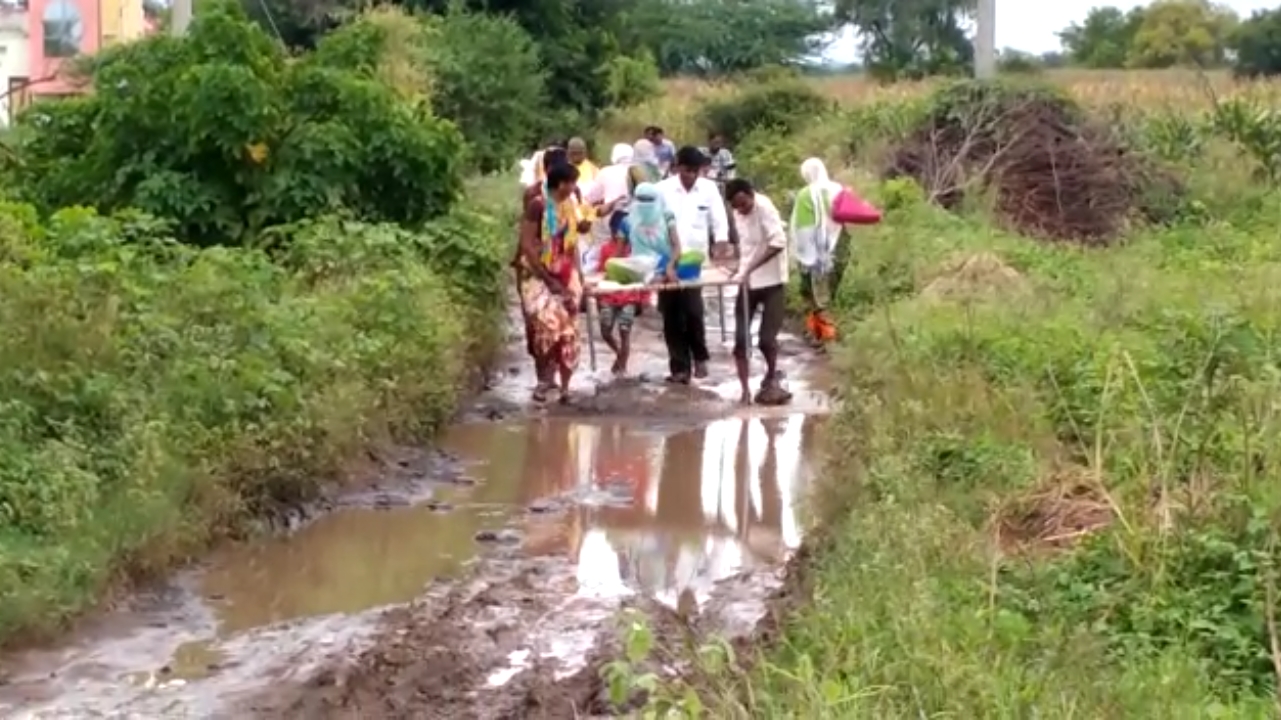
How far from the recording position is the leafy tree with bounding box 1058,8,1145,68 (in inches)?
2653

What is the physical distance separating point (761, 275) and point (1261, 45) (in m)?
43.1

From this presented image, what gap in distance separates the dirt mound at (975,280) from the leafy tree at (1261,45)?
1515 inches

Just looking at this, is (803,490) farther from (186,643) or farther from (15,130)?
(15,130)

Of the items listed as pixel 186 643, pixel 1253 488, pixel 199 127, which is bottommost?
pixel 186 643

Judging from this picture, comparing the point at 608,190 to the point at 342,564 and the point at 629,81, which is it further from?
the point at 629,81

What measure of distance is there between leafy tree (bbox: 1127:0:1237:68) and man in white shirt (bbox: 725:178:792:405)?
45856 mm

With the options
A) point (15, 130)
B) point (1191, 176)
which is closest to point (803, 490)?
point (15, 130)

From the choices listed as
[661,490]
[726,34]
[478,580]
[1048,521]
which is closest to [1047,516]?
[1048,521]

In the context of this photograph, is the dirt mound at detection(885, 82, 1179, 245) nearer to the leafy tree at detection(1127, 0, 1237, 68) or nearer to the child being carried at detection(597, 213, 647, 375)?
the child being carried at detection(597, 213, 647, 375)

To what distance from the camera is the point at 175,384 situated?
9.98 meters

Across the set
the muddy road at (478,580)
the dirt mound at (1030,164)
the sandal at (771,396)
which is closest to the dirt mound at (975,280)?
the sandal at (771,396)

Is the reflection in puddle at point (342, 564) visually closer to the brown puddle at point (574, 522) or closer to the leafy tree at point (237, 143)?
the brown puddle at point (574, 522)

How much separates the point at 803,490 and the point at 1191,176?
1433cm

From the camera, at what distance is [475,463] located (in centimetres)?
1216
